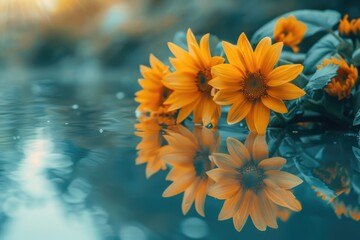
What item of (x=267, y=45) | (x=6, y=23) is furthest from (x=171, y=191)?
(x=6, y=23)

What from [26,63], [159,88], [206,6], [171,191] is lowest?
[26,63]

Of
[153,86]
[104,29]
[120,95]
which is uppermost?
[153,86]

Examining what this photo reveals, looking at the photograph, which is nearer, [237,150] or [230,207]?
[230,207]

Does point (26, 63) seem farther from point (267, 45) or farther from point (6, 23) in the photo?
point (267, 45)

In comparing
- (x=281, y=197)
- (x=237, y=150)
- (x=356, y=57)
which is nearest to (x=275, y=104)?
(x=237, y=150)

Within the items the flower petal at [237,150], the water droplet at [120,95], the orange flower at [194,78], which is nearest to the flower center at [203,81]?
the orange flower at [194,78]

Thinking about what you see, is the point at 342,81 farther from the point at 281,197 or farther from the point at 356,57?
the point at 281,197
